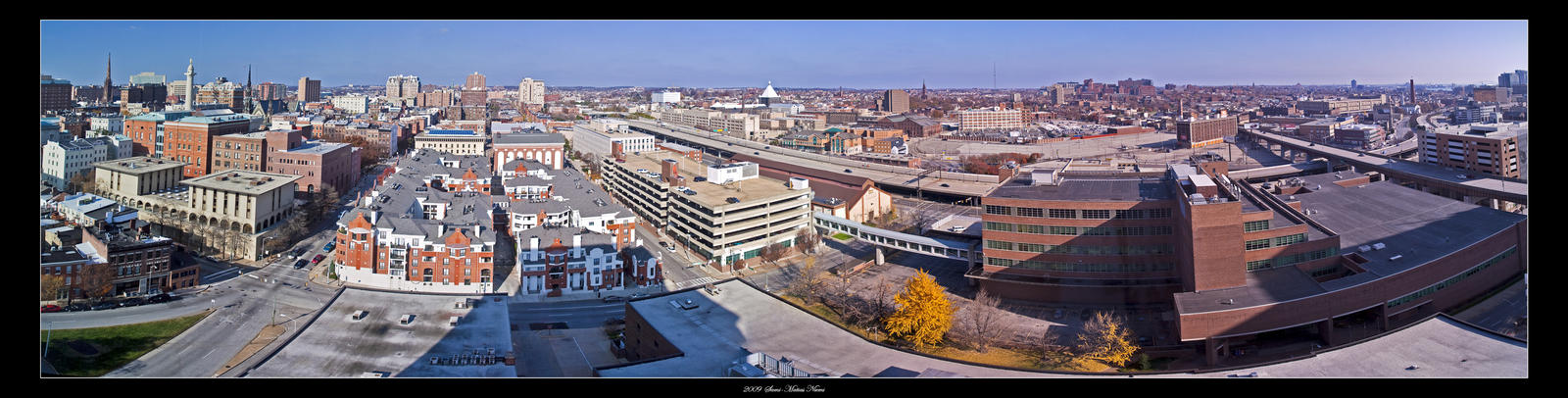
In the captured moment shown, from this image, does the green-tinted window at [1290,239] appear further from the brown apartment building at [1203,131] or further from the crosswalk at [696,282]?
the brown apartment building at [1203,131]

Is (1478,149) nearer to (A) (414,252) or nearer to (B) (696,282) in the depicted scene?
(B) (696,282)

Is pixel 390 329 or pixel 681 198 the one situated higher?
pixel 681 198

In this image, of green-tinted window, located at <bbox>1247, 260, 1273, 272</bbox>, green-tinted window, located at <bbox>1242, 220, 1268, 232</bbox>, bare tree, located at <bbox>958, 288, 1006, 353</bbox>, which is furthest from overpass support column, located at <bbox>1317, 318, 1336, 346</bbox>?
bare tree, located at <bbox>958, 288, 1006, 353</bbox>

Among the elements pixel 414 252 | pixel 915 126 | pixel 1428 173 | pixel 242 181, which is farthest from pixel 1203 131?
pixel 242 181
